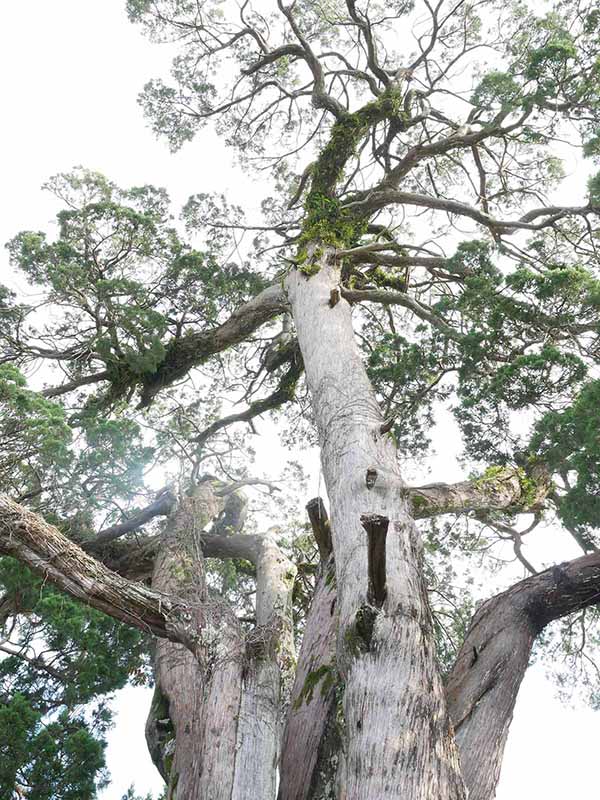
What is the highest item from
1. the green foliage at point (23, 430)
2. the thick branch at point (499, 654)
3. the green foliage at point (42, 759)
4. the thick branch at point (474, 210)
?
the thick branch at point (474, 210)

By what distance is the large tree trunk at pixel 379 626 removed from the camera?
2.51m

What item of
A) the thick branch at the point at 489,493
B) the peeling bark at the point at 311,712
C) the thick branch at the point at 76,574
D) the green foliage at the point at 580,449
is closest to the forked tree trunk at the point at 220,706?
the peeling bark at the point at 311,712

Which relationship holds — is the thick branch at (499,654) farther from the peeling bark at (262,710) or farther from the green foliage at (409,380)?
the green foliage at (409,380)

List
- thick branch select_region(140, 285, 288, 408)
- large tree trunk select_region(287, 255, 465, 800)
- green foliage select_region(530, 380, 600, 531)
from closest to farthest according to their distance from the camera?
large tree trunk select_region(287, 255, 465, 800)
green foliage select_region(530, 380, 600, 531)
thick branch select_region(140, 285, 288, 408)

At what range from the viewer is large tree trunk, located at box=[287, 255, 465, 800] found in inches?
99.0

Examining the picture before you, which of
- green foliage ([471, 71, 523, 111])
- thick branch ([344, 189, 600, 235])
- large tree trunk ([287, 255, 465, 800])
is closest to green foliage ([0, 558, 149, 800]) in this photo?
large tree trunk ([287, 255, 465, 800])

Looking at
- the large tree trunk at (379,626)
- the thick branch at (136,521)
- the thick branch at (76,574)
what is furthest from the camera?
the thick branch at (136,521)

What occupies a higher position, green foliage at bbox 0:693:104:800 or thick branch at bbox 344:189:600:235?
thick branch at bbox 344:189:600:235

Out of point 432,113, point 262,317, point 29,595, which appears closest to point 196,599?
point 29,595

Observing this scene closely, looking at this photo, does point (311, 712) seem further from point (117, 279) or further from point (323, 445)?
point (117, 279)

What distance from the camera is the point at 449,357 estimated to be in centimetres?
608

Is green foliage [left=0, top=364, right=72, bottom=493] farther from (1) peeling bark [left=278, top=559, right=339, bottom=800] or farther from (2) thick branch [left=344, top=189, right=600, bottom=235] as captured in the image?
(2) thick branch [left=344, top=189, right=600, bottom=235]

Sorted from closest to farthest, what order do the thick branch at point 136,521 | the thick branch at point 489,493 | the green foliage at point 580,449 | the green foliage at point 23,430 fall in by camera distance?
the green foliage at point 580,449, the thick branch at point 489,493, the green foliage at point 23,430, the thick branch at point 136,521

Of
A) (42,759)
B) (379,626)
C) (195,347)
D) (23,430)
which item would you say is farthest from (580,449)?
(195,347)
